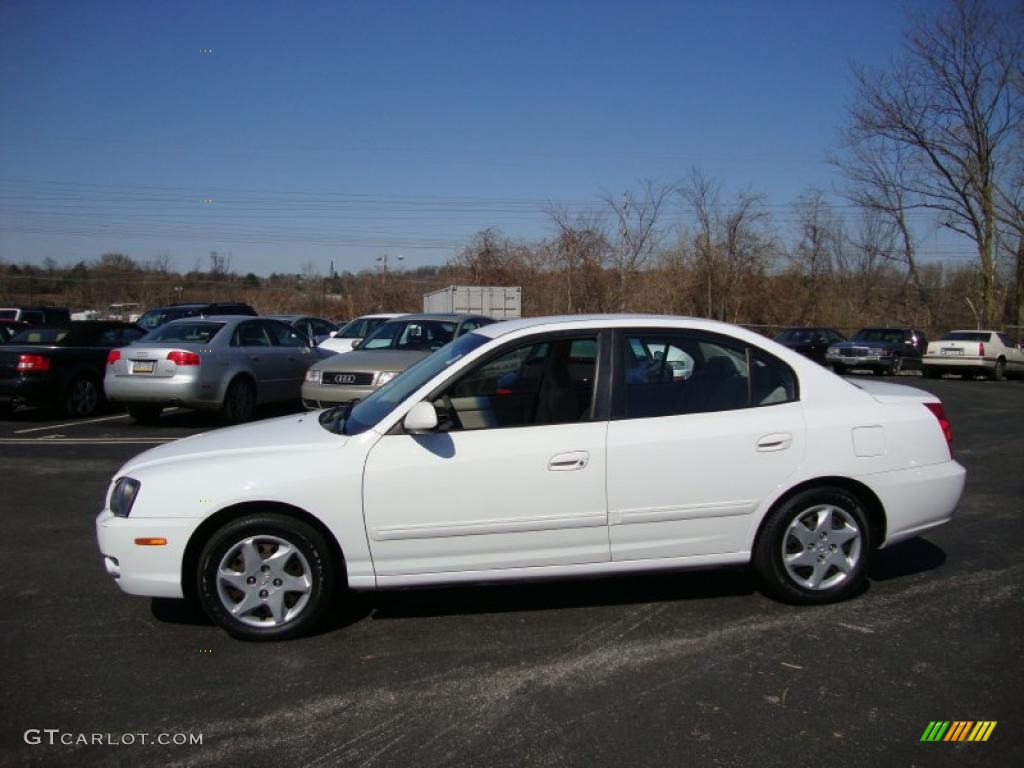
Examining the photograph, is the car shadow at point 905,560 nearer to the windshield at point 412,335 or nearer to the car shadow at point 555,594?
the car shadow at point 555,594

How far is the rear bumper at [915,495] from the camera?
443 centimetres

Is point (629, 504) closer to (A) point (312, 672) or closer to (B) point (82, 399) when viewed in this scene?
(A) point (312, 672)

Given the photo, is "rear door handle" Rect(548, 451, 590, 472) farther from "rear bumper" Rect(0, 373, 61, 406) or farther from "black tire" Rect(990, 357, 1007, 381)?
"black tire" Rect(990, 357, 1007, 381)

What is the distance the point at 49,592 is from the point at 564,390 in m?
3.33

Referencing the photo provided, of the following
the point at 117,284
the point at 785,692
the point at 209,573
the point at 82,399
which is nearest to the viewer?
the point at 785,692

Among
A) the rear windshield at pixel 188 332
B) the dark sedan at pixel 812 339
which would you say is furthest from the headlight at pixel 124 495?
the dark sedan at pixel 812 339

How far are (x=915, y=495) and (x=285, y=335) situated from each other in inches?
415

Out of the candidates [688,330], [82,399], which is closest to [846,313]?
[82,399]

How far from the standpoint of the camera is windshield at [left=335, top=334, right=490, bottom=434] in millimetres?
4289

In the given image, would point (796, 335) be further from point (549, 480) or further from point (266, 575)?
point (266, 575)

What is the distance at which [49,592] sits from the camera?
4.78m

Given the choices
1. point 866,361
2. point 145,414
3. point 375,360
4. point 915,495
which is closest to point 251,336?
point 145,414

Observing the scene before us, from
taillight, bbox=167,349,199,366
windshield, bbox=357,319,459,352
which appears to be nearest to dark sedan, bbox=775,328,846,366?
windshield, bbox=357,319,459,352

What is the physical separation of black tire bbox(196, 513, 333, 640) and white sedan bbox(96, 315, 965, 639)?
0.01m
